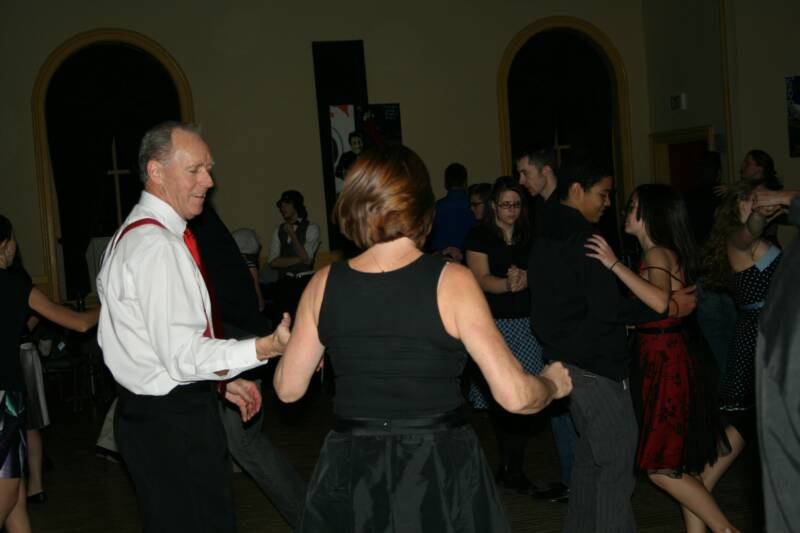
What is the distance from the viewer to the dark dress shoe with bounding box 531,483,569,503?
181 inches

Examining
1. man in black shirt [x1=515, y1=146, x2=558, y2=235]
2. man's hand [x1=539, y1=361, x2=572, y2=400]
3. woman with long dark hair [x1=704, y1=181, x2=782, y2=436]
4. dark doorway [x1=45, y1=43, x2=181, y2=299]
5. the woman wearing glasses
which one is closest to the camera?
man's hand [x1=539, y1=361, x2=572, y2=400]

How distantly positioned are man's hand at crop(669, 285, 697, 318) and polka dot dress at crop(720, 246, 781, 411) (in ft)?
1.87

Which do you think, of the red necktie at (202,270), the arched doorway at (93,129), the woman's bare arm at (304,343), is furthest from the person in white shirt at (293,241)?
the woman's bare arm at (304,343)

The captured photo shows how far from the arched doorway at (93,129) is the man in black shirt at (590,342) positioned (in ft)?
23.8

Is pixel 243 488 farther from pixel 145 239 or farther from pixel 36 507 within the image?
pixel 145 239

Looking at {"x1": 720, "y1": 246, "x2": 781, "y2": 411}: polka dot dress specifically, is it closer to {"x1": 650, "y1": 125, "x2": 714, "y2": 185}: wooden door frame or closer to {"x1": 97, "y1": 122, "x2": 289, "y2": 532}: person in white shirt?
{"x1": 97, "y1": 122, "x2": 289, "y2": 532}: person in white shirt

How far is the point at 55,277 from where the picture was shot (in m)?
9.73

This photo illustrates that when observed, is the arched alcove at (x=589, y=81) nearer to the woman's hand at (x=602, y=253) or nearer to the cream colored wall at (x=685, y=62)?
the cream colored wall at (x=685, y=62)

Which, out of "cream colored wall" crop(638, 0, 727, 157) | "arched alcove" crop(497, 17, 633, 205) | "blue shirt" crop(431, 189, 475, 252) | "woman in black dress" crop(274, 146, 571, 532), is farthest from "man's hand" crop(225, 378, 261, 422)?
"arched alcove" crop(497, 17, 633, 205)

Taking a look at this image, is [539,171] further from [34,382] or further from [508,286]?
[34,382]

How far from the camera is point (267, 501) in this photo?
4891 millimetres

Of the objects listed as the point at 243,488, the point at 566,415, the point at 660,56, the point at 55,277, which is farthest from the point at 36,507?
the point at 660,56

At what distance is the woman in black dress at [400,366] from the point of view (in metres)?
2.13

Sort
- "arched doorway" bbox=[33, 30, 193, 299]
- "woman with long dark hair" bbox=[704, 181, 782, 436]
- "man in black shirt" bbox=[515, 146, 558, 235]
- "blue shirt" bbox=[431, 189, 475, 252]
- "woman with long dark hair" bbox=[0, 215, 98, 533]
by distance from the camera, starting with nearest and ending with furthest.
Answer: "woman with long dark hair" bbox=[0, 215, 98, 533] < "woman with long dark hair" bbox=[704, 181, 782, 436] < "man in black shirt" bbox=[515, 146, 558, 235] < "blue shirt" bbox=[431, 189, 475, 252] < "arched doorway" bbox=[33, 30, 193, 299]
